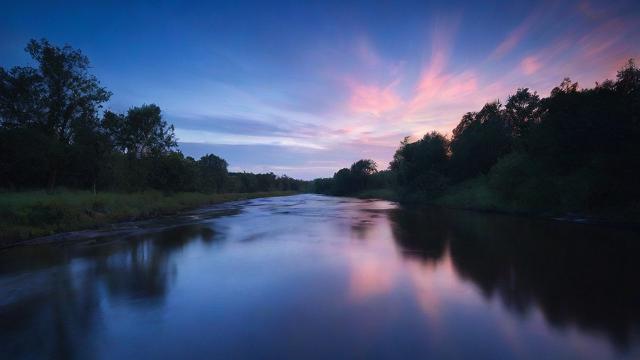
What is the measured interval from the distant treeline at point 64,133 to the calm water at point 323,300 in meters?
17.5

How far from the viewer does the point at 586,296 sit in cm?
861

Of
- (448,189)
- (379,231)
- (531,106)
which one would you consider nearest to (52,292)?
(379,231)

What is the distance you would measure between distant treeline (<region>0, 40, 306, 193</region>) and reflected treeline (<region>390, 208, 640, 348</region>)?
3001cm

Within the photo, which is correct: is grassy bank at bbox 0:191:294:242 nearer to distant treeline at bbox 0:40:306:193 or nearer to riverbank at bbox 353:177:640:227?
distant treeline at bbox 0:40:306:193

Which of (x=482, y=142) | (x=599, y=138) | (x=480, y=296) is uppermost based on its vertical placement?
(x=482, y=142)

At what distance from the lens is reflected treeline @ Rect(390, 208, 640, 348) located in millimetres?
7547

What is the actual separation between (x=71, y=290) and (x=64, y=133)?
1243 inches

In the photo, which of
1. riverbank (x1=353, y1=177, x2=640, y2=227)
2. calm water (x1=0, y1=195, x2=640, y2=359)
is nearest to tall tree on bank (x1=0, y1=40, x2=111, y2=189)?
calm water (x1=0, y1=195, x2=640, y2=359)

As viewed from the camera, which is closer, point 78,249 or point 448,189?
point 78,249

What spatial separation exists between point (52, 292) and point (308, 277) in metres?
7.19

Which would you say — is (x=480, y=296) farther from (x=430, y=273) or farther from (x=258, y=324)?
(x=258, y=324)

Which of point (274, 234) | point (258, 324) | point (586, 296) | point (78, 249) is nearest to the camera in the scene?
point (258, 324)

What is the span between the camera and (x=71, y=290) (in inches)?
369

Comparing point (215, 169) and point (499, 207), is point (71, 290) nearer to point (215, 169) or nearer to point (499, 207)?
point (499, 207)
